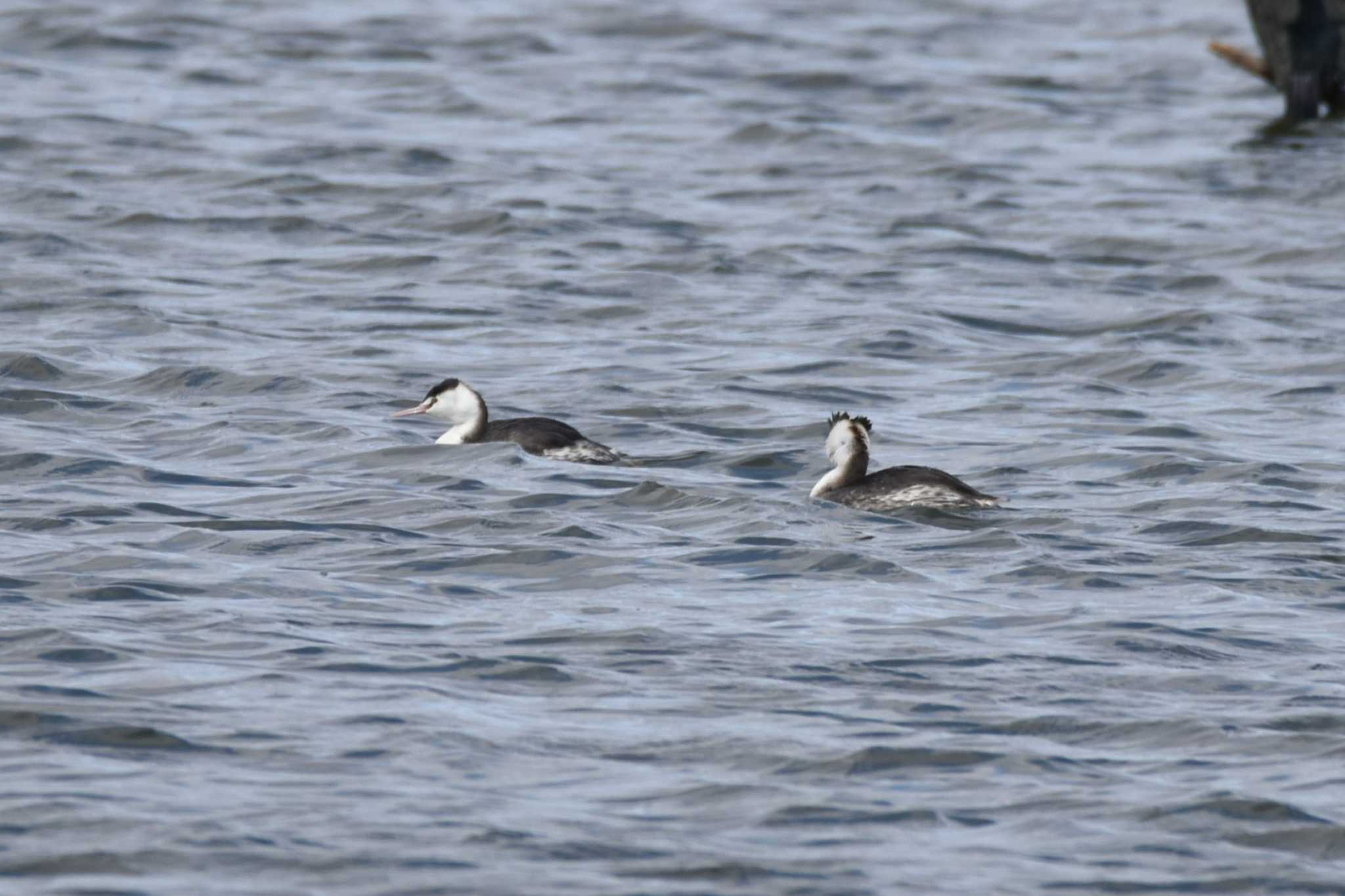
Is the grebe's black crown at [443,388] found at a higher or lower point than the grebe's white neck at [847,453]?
higher

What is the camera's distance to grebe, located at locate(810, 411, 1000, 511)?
40.4 ft

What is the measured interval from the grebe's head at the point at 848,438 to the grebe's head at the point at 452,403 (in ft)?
7.22

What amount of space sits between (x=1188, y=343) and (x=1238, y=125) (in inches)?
431

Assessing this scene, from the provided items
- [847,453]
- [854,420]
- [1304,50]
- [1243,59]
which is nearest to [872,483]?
[847,453]

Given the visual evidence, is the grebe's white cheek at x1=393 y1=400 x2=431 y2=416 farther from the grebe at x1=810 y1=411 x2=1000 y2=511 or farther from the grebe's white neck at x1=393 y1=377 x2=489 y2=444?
the grebe at x1=810 y1=411 x2=1000 y2=511

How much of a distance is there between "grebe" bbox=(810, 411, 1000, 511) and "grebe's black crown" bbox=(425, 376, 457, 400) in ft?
7.59

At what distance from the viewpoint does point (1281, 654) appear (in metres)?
9.98

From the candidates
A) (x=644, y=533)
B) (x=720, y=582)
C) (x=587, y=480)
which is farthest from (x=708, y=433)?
(x=720, y=582)

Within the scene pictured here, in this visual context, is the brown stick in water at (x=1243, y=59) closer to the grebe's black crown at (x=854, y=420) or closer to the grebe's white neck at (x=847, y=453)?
the grebe's black crown at (x=854, y=420)

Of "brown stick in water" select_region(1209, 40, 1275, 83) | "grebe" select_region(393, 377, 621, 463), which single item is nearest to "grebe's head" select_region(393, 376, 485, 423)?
"grebe" select_region(393, 377, 621, 463)

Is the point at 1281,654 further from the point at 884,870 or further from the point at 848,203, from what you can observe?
the point at 848,203

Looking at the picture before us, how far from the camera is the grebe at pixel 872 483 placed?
12312 millimetres

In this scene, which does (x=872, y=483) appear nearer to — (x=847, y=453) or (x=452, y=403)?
(x=847, y=453)

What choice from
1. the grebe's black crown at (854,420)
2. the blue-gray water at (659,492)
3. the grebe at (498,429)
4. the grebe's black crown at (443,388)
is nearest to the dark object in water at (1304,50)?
the blue-gray water at (659,492)
